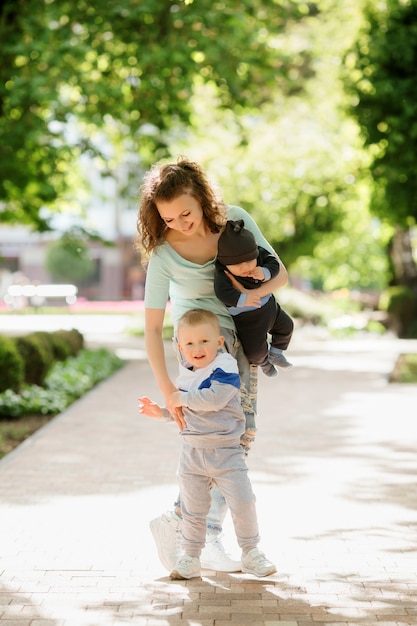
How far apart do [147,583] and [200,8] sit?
1114cm

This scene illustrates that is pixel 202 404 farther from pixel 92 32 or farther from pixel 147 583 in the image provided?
pixel 92 32

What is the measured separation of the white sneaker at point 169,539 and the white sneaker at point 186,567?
0.08 meters

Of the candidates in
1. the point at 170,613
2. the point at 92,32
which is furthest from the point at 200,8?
the point at 170,613

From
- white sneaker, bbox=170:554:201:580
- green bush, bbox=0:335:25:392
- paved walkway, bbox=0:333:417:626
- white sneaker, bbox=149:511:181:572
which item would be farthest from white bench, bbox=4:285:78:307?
white sneaker, bbox=170:554:201:580

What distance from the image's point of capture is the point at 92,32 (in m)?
15.5

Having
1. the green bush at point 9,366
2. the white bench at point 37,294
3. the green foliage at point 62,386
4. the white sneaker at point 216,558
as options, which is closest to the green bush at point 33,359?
the green foliage at point 62,386

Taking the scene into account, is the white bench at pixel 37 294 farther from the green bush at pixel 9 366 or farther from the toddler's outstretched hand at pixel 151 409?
the toddler's outstretched hand at pixel 151 409

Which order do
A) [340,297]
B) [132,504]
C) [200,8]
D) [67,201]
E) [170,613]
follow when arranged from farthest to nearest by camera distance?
1. [340,297]
2. [67,201]
3. [200,8]
4. [132,504]
5. [170,613]

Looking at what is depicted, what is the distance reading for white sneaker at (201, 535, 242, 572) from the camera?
5.41 metres

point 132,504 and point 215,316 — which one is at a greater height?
point 215,316

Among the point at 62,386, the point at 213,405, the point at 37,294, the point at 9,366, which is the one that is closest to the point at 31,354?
the point at 62,386

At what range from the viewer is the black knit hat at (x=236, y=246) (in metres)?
4.88

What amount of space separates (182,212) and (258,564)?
5.66 ft

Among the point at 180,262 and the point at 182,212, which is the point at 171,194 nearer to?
the point at 182,212
